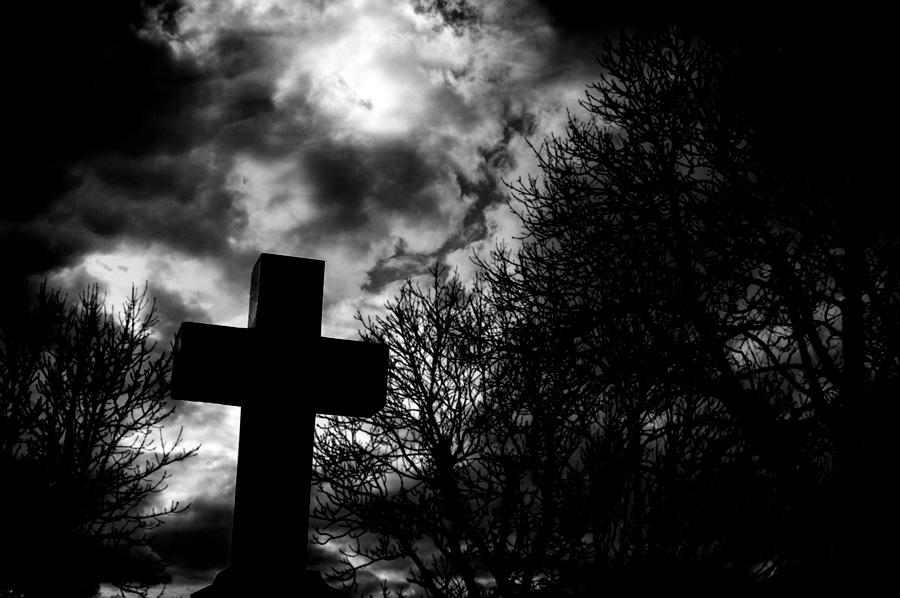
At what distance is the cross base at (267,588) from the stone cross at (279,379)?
0.10 m

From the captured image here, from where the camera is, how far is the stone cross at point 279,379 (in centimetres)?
193

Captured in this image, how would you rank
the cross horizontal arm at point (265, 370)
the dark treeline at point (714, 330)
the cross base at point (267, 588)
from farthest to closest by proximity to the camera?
the dark treeline at point (714, 330)
the cross horizontal arm at point (265, 370)
the cross base at point (267, 588)

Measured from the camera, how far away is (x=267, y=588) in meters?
1.80

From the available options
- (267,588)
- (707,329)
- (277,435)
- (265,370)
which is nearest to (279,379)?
(265,370)

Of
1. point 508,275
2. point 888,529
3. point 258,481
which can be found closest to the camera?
point 258,481

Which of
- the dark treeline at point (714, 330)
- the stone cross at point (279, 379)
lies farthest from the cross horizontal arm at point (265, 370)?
the dark treeline at point (714, 330)

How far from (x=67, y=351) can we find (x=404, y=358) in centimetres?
589

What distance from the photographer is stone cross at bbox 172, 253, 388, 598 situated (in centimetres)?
193

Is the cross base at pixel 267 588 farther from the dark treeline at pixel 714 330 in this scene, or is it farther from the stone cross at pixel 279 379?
the dark treeline at pixel 714 330

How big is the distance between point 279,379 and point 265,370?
5 centimetres

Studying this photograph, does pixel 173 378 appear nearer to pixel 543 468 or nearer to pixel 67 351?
pixel 543 468

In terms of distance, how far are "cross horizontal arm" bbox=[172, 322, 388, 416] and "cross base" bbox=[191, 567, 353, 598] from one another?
51 cm

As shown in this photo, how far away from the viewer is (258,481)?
1.93 m

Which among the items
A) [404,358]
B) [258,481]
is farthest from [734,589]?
[404,358]
